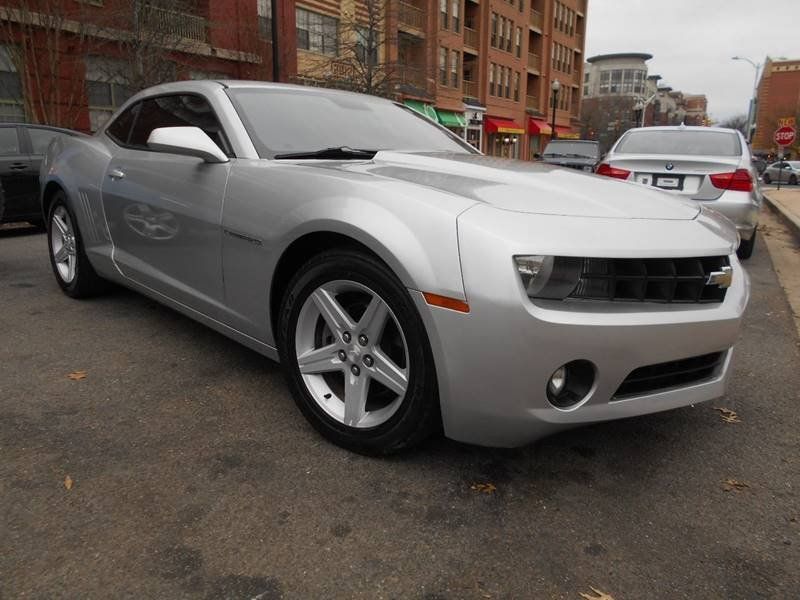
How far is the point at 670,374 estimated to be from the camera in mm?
2156

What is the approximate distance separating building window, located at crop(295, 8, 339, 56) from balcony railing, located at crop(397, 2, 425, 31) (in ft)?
16.7

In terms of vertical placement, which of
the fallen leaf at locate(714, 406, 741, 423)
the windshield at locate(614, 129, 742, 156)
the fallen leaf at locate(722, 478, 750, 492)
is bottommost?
the fallen leaf at locate(714, 406, 741, 423)

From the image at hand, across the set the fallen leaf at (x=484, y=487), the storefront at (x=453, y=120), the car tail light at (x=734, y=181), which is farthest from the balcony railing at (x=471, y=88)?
the fallen leaf at (x=484, y=487)

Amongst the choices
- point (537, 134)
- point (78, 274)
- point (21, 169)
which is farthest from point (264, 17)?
point (537, 134)

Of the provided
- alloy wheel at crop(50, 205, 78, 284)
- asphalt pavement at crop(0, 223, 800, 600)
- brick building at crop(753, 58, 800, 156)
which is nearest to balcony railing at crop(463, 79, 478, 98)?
alloy wheel at crop(50, 205, 78, 284)

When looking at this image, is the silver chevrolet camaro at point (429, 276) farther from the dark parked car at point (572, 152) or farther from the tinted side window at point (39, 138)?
the dark parked car at point (572, 152)

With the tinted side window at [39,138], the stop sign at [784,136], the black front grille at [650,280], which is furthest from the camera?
the stop sign at [784,136]

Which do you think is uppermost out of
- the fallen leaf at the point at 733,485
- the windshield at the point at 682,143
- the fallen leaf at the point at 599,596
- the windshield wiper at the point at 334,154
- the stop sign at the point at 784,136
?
the stop sign at the point at 784,136

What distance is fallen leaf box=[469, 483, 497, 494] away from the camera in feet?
7.19

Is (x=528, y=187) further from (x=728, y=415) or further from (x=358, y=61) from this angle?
(x=358, y=61)

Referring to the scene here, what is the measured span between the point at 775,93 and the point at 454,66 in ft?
229

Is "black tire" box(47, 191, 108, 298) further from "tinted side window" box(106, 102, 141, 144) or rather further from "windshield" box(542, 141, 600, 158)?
"windshield" box(542, 141, 600, 158)

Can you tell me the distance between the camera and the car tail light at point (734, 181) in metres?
6.34

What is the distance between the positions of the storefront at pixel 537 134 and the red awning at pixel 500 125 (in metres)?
2.83
